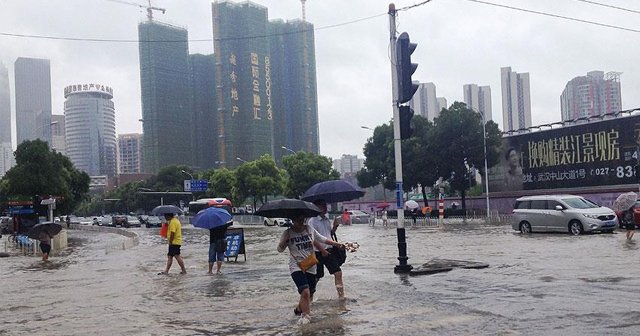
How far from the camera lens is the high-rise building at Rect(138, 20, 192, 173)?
92.0 meters

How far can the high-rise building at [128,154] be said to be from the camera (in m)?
138

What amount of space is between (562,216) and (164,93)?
76419 mm

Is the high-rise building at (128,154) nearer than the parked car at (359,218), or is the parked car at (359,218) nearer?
the parked car at (359,218)

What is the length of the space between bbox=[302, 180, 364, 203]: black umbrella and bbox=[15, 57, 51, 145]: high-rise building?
2892 inches

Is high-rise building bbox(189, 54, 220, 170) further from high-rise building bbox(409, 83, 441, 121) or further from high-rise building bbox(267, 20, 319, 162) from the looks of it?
high-rise building bbox(409, 83, 441, 121)

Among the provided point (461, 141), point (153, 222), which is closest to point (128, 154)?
point (153, 222)

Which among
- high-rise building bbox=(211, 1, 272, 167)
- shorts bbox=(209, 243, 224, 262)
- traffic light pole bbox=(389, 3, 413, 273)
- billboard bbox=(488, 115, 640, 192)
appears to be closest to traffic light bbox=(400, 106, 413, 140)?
traffic light pole bbox=(389, 3, 413, 273)

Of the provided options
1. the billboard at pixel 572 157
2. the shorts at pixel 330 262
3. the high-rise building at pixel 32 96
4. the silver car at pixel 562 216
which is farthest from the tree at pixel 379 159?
the shorts at pixel 330 262

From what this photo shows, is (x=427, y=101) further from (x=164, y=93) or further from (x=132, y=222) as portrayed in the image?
(x=132, y=222)

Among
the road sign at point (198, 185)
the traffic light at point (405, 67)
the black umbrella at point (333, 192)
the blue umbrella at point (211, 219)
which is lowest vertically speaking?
the blue umbrella at point (211, 219)

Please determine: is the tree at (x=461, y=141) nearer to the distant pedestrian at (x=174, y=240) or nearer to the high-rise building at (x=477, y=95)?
the high-rise building at (x=477, y=95)

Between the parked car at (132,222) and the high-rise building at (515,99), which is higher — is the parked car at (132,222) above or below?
below

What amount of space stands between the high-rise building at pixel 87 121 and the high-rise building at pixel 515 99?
76131mm

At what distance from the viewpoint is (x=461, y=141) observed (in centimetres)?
5603
